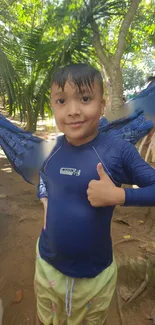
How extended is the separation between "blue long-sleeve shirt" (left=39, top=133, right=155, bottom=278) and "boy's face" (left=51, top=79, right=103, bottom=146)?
0.21 feet

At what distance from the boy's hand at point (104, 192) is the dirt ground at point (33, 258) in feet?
4.07

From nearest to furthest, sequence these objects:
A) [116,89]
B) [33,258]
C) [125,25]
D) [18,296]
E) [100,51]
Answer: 1. [18,296]
2. [33,258]
3. [116,89]
4. [125,25]
5. [100,51]

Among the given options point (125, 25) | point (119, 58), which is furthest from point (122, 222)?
point (125, 25)

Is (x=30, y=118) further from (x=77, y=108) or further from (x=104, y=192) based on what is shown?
(x=104, y=192)

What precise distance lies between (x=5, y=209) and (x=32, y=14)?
15.2 feet

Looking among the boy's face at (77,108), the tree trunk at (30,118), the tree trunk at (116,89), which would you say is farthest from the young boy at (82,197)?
the tree trunk at (30,118)

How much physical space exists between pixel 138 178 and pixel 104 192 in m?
0.12

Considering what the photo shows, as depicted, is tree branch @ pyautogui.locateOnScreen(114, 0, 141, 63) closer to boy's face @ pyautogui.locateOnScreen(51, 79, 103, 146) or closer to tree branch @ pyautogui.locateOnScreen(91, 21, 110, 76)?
tree branch @ pyautogui.locateOnScreen(91, 21, 110, 76)

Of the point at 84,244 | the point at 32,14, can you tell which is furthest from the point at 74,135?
the point at 32,14

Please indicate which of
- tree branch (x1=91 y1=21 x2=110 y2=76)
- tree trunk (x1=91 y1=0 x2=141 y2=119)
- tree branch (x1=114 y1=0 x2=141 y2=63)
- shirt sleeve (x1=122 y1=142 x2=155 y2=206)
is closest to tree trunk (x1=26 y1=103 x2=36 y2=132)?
tree trunk (x1=91 y1=0 x2=141 y2=119)

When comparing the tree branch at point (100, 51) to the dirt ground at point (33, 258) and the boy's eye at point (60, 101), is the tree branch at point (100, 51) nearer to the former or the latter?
the dirt ground at point (33, 258)

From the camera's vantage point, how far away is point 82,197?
2.87 ft

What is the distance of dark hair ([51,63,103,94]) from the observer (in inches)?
32.5

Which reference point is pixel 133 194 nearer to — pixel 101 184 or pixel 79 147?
pixel 101 184
